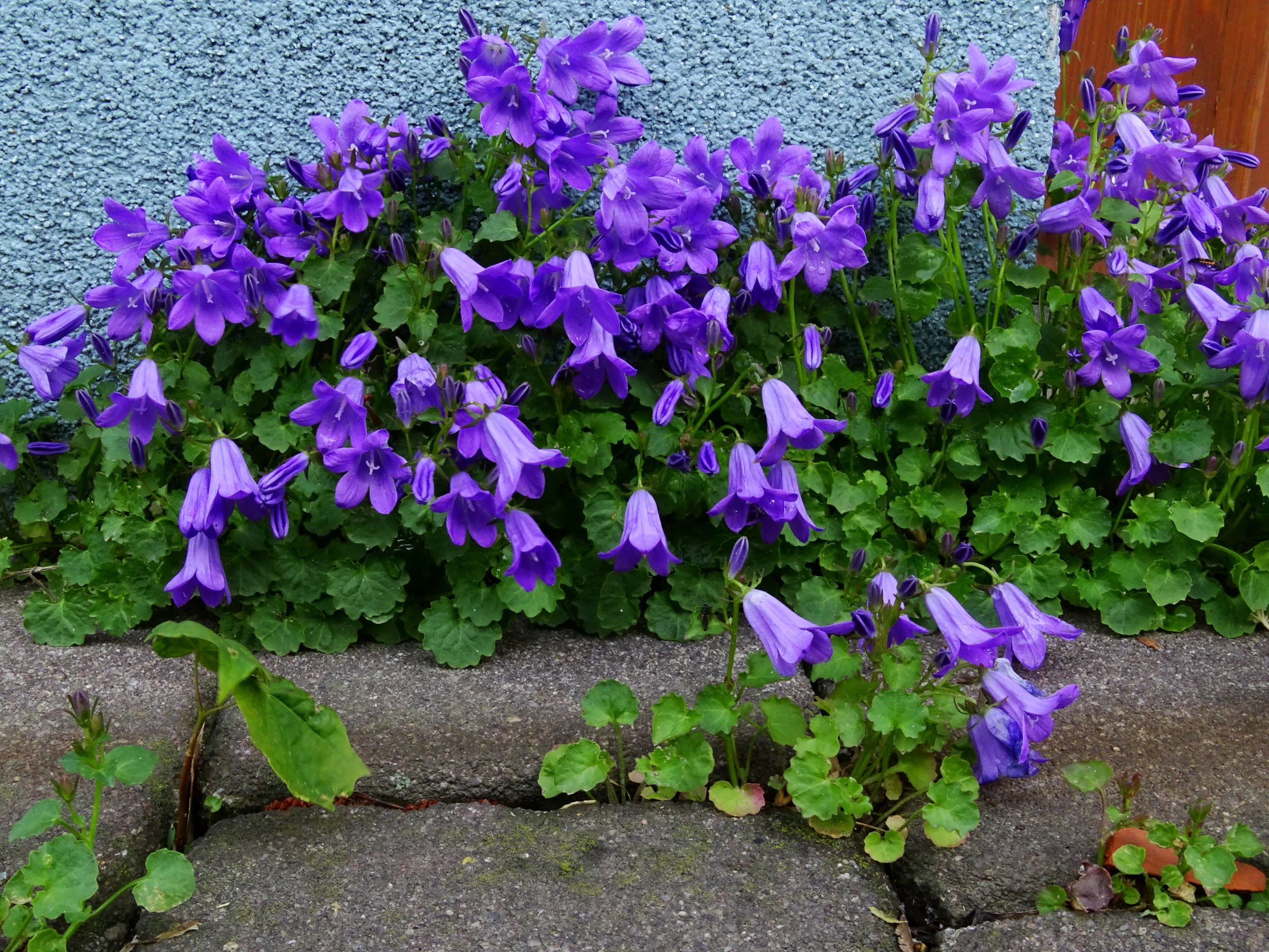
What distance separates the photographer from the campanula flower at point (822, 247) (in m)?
2.42

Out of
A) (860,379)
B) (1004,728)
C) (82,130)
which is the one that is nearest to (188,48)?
(82,130)

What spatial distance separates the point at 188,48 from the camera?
8.93 feet

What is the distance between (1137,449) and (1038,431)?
238mm

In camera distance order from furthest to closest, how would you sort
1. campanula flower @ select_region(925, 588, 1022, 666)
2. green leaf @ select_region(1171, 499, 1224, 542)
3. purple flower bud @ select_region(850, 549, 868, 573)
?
green leaf @ select_region(1171, 499, 1224, 542) → purple flower bud @ select_region(850, 549, 868, 573) → campanula flower @ select_region(925, 588, 1022, 666)

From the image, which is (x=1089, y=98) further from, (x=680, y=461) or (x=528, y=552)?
(x=528, y=552)

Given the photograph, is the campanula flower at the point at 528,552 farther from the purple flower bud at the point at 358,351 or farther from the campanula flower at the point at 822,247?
the campanula flower at the point at 822,247

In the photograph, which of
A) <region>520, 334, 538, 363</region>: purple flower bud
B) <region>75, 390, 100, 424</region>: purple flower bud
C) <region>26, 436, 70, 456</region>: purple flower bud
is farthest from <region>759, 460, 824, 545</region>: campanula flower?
<region>26, 436, 70, 456</region>: purple flower bud

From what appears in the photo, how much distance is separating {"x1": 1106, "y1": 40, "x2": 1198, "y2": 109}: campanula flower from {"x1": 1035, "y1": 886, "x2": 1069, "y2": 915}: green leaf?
206 centimetres

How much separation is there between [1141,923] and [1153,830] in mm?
140

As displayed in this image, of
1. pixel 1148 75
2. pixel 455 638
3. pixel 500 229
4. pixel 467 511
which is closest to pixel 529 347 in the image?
pixel 500 229

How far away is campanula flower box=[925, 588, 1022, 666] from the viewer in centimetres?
177

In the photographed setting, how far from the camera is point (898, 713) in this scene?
175 cm

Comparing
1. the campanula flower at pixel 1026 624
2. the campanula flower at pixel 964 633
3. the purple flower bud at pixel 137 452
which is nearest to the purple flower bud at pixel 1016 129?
the campanula flower at pixel 1026 624

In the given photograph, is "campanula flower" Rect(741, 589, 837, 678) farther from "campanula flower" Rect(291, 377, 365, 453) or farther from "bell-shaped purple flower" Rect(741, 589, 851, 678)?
"campanula flower" Rect(291, 377, 365, 453)
